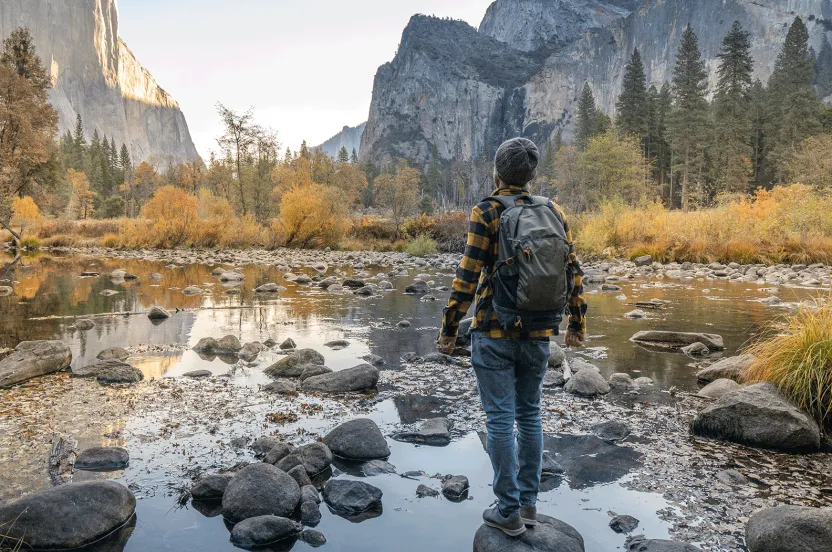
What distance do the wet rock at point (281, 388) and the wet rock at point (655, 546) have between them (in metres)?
3.86

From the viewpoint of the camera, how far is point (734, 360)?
6.48 m

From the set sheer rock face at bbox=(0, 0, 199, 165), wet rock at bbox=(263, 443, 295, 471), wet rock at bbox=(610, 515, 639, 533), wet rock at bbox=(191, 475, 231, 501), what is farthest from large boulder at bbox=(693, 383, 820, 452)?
sheer rock face at bbox=(0, 0, 199, 165)

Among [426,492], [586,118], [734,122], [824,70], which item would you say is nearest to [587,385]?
[426,492]

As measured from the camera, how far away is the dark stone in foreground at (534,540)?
2.88 metres

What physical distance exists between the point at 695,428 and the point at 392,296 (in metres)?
10.2

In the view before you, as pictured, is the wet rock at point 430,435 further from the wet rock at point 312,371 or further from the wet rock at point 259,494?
the wet rock at point 312,371

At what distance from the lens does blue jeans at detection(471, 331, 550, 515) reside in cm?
291

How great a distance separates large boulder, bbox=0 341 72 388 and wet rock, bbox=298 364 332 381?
118 inches

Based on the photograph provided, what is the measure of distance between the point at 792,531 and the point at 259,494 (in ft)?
9.88

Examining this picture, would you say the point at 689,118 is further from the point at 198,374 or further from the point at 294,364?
the point at 198,374

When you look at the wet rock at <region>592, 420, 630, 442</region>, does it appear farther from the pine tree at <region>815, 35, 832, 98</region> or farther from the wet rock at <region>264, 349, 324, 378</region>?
the pine tree at <region>815, 35, 832, 98</region>

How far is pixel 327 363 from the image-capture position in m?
7.43

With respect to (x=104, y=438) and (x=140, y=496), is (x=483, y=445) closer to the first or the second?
(x=140, y=496)

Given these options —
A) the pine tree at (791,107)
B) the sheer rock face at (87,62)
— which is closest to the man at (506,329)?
the pine tree at (791,107)
